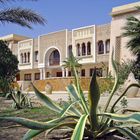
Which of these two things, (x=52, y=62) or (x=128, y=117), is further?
(x=52, y=62)

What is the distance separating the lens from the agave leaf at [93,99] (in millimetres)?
4185

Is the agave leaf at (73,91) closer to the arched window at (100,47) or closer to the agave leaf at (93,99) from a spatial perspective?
the agave leaf at (93,99)

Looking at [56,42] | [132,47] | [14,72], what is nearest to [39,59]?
[56,42]

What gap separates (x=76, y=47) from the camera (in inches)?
1731

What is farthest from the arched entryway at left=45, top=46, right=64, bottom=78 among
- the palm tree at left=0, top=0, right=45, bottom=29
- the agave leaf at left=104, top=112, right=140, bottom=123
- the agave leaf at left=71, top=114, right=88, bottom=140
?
the agave leaf at left=71, top=114, right=88, bottom=140

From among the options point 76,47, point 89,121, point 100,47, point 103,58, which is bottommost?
point 89,121

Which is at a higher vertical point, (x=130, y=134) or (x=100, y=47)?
(x=100, y=47)

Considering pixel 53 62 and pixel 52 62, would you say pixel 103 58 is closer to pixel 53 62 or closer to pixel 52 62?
pixel 53 62

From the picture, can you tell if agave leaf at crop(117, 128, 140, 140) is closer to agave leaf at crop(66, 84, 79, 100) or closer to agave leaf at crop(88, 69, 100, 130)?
agave leaf at crop(88, 69, 100, 130)

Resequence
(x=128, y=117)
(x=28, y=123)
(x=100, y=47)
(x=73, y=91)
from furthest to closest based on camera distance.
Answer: (x=100, y=47), (x=73, y=91), (x=128, y=117), (x=28, y=123)

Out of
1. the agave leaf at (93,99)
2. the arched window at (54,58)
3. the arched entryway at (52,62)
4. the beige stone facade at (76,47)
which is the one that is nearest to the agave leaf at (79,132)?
the agave leaf at (93,99)

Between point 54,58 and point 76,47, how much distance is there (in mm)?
6116

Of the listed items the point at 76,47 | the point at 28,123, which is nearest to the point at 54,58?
the point at 76,47

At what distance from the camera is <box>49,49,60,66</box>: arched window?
4850 cm
